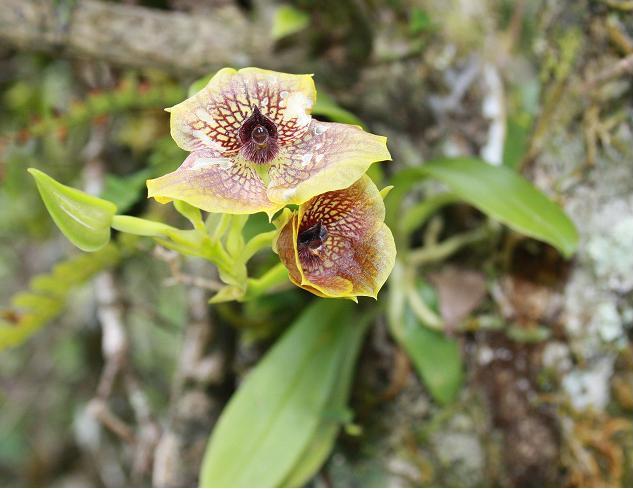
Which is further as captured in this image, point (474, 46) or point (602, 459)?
point (474, 46)

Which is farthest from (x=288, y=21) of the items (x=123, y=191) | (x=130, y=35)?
(x=123, y=191)

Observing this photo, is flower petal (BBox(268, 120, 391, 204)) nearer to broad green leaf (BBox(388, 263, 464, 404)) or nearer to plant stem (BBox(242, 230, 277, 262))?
plant stem (BBox(242, 230, 277, 262))

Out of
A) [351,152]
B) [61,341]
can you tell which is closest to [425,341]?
[351,152]

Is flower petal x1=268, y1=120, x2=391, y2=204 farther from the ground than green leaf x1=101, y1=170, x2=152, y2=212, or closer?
farther from the ground

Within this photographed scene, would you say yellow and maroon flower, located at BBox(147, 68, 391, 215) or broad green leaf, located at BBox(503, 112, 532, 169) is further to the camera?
broad green leaf, located at BBox(503, 112, 532, 169)

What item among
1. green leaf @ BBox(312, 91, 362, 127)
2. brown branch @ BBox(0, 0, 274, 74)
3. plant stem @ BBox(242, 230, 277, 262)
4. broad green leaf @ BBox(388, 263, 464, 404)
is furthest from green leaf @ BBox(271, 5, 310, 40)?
plant stem @ BBox(242, 230, 277, 262)

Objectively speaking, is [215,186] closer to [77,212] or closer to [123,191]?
[77,212]

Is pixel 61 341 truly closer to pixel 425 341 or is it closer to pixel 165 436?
pixel 165 436

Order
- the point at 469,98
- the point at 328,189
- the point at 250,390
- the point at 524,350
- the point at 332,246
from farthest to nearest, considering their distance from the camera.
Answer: the point at 469,98
the point at 524,350
the point at 250,390
the point at 332,246
the point at 328,189
